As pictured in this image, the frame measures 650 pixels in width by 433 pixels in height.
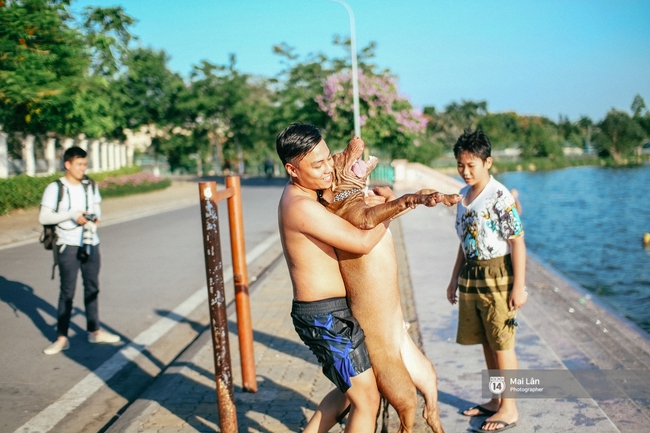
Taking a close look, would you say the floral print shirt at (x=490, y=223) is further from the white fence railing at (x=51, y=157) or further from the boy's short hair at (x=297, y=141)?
the white fence railing at (x=51, y=157)

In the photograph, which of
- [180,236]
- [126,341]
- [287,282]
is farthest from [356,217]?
[180,236]

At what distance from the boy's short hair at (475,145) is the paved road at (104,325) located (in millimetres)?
3055

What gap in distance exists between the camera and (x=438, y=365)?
5.06 metres

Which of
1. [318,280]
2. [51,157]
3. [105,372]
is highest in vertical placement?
[51,157]

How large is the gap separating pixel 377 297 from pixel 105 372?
11.3 ft

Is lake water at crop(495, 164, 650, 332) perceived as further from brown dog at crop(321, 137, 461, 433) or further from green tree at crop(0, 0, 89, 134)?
green tree at crop(0, 0, 89, 134)

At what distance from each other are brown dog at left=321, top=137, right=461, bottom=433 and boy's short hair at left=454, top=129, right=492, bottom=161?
1.25m

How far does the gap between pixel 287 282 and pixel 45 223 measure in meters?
3.79

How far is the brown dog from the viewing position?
110 inches

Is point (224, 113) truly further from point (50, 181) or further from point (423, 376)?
point (423, 376)

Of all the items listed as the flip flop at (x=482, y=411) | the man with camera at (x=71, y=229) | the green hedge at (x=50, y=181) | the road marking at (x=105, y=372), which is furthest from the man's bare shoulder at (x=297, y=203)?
the green hedge at (x=50, y=181)

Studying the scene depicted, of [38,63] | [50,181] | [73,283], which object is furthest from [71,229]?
[50,181]

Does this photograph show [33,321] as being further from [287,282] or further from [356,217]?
[356,217]

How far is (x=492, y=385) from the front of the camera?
13.2ft
